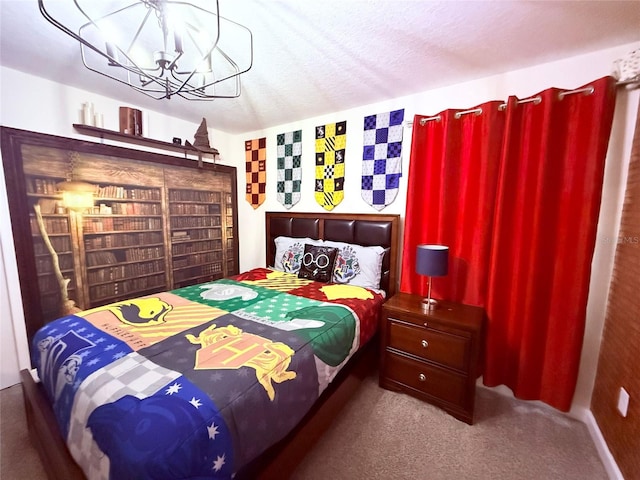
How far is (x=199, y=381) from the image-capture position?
→ 104cm

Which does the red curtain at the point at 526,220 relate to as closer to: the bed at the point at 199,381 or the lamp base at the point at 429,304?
the lamp base at the point at 429,304

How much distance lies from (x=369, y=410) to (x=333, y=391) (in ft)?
1.20

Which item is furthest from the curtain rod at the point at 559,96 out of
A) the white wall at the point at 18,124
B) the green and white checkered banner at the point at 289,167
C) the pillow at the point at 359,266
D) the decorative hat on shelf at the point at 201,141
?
the white wall at the point at 18,124

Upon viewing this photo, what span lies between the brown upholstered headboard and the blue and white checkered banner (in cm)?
20

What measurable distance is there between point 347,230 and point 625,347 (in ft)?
6.41

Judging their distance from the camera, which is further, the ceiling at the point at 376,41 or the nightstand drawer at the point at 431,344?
the nightstand drawer at the point at 431,344

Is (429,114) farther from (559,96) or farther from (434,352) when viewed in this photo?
(434,352)

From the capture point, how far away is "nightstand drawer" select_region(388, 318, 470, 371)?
5.40ft

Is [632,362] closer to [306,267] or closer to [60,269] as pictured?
[306,267]

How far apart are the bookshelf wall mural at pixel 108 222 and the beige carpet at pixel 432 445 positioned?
0.93 meters

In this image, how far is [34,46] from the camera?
1637mm

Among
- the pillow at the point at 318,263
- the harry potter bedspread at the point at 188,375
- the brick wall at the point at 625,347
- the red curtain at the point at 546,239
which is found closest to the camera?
the harry potter bedspread at the point at 188,375

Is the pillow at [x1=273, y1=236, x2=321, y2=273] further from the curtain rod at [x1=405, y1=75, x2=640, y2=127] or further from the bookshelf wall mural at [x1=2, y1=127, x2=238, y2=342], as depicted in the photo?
the curtain rod at [x1=405, y1=75, x2=640, y2=127]

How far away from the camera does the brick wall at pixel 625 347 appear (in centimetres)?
126
